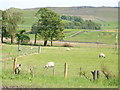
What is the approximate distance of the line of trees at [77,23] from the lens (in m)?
59.3

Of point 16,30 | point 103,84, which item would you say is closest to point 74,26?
point 16,30

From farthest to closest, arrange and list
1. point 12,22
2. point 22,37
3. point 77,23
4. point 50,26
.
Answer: point 77,23
point 50,26
point 12,22
point 22,37

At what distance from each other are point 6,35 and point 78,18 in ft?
50.7

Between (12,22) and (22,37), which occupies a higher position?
(12,22)

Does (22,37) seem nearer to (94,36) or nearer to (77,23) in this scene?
(77,23)

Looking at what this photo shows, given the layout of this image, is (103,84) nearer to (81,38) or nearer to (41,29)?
(41,29)

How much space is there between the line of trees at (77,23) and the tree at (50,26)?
1536mm

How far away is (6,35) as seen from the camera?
182ft

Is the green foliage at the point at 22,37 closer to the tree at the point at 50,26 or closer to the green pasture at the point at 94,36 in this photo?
the tree at the point at 50,26

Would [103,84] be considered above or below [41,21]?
below

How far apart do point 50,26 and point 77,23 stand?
9502 mm

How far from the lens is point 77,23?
65250mm

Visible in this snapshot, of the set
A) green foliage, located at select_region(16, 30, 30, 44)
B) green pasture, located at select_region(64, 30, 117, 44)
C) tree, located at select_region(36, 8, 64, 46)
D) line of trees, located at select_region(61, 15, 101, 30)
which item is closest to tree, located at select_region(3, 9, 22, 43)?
green foliage, located at select_region(16, 30, 30, 44)

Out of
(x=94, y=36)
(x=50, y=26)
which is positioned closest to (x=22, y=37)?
(x=50, y=26)
